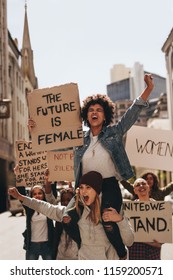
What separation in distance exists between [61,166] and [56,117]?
1.48m

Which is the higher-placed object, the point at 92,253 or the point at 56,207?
the point at 56,207

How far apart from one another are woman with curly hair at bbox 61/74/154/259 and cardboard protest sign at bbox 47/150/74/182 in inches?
69.5

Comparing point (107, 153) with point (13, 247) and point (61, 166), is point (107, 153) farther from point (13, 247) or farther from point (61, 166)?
point (13, 247)

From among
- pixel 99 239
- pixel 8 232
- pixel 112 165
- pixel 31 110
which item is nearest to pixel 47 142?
pixel 31 110

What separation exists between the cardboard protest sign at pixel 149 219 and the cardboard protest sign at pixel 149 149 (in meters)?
0.78

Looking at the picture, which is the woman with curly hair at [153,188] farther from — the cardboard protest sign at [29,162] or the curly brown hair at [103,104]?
the curly brown hair at [103,104]

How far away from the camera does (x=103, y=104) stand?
410cm

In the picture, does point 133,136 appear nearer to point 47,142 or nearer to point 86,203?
Answer: point 47,142

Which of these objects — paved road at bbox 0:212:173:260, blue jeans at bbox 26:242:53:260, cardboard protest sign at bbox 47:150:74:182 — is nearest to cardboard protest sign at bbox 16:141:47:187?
cardboard protest sign at bbox 47:150:74:182

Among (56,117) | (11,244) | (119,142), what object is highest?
(56,117)

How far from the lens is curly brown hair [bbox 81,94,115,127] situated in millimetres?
4086

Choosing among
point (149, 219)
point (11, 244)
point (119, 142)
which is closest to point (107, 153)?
point (119, 142)
